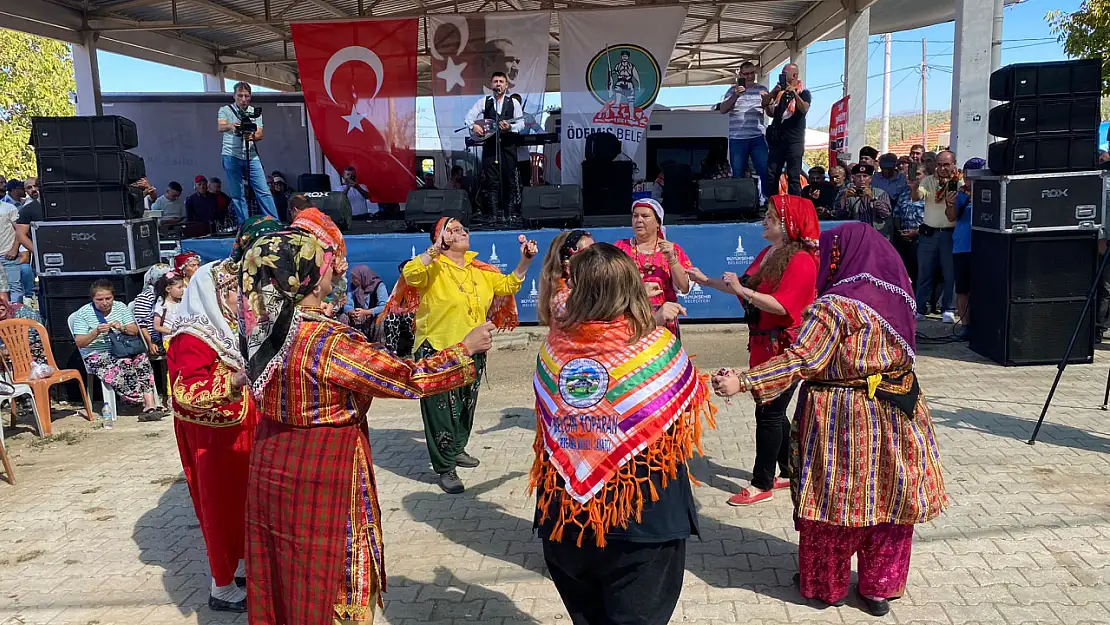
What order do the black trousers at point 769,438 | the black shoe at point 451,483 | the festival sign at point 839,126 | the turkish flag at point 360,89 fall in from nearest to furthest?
the black trousers at point 769,438 < the black shoe at point 451,483 < the turkish flag at point 360,89 < the festival sign at point 839,126

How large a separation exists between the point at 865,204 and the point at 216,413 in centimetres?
813

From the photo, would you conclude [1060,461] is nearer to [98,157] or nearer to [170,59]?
[98,157]

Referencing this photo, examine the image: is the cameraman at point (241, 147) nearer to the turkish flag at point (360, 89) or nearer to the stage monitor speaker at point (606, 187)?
the turkish flag at point (360, 89)

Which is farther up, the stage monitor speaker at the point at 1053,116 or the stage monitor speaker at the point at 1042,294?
the stage monitor speaker at the point at 1053,116

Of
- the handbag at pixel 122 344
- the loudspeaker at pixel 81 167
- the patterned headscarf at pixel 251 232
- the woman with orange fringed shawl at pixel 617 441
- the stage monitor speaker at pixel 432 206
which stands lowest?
the handbag at pixel 122 344

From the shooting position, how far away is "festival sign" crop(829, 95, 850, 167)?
14852 mm

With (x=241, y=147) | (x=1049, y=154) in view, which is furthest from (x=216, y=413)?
(x=241, y=147)

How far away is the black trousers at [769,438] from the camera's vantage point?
4578 millimetres

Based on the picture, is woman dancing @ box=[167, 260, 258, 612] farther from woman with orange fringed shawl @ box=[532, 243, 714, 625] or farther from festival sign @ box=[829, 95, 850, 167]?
festival sign @ box=[829, 95, 850, 167]

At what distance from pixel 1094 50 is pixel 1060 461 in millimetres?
10620

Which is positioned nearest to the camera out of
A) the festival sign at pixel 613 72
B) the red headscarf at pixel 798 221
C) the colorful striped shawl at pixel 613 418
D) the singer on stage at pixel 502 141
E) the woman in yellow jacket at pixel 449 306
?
the colorful striped shawl at pixel 613 418

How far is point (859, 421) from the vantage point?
3256 mm

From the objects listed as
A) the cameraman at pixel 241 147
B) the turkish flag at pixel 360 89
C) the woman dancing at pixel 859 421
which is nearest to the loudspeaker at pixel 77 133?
the cameraman at pixel 241 147

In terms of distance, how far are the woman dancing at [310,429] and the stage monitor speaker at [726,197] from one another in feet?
25.8
